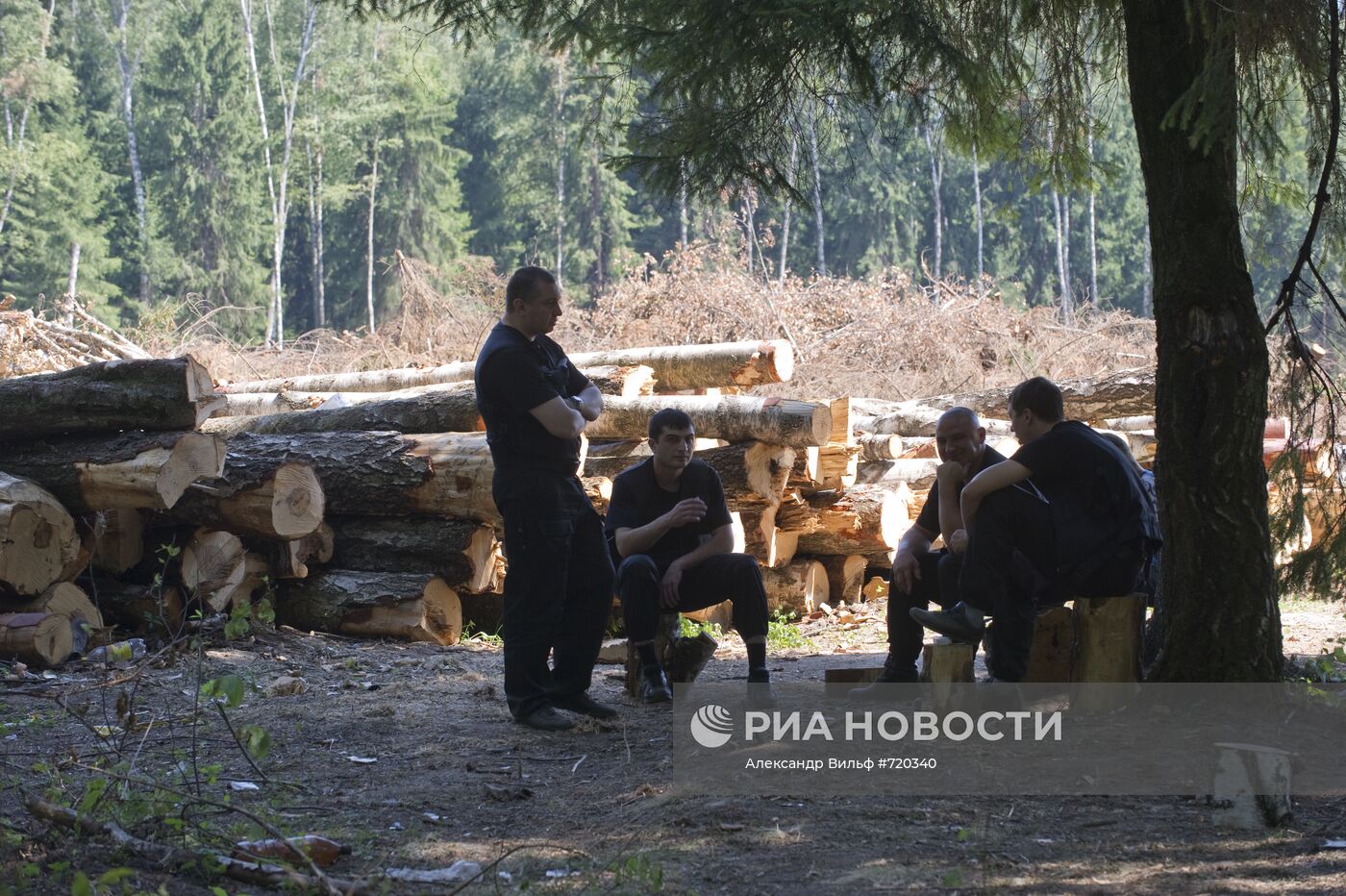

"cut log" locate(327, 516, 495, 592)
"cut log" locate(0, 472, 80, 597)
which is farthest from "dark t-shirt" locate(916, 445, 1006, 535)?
A: "cut log" locate(0, 472, 80, 597)

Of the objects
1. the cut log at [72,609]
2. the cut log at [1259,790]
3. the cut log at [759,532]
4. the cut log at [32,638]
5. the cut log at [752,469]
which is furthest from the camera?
the cut log at [759,532]

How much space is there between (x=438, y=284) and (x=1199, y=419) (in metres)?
37.5

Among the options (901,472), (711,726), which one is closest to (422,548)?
(711,726)

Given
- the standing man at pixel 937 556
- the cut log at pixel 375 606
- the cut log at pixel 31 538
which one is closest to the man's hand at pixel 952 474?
the standing man at pixel 937 556

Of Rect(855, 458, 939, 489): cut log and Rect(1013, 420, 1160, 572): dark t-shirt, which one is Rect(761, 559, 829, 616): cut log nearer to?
Rect(855, 458, 939, 489): cut log

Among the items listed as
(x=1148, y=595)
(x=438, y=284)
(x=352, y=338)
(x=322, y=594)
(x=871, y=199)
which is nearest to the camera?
(x=1148, y=595)

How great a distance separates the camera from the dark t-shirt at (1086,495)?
516 cm

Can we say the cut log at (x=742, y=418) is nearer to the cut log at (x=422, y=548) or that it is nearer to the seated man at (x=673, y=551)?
the cut log at (x=422, y=548)

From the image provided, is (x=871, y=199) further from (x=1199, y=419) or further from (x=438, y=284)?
(x=1199, y=419)

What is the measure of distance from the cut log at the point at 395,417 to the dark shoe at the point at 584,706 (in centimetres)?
338

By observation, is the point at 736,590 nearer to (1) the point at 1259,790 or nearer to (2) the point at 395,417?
(1) the point at 1259,790

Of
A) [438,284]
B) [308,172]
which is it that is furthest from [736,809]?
[308,172]

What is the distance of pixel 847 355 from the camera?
19.2 metres

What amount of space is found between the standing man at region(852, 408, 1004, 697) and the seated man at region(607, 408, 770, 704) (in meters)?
0.61
